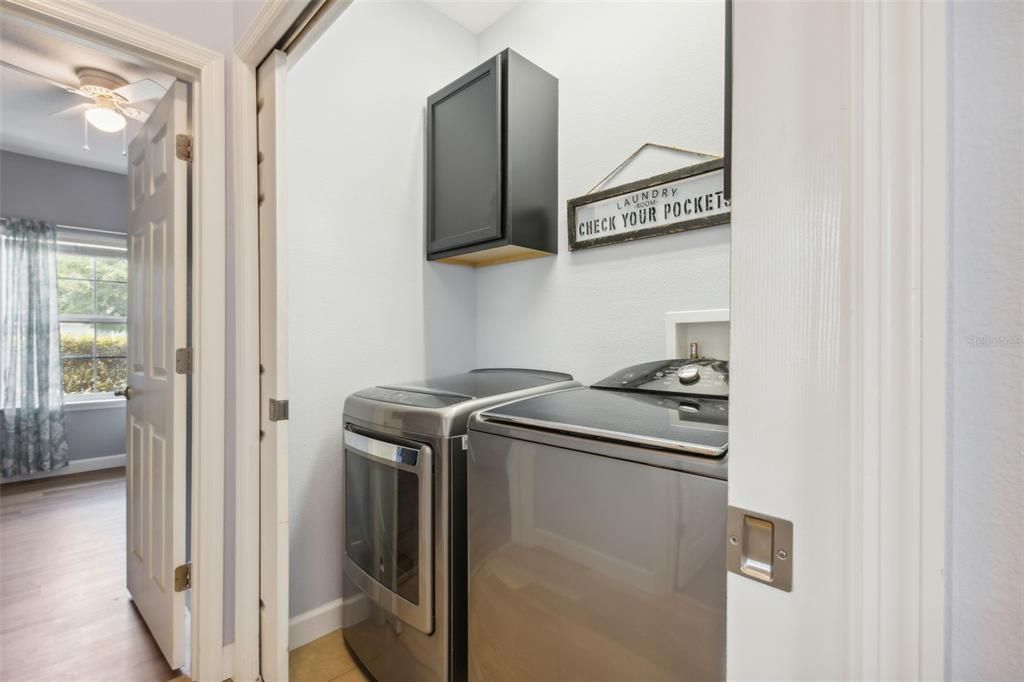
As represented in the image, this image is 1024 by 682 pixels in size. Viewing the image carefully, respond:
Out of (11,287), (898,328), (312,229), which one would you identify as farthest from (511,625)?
(11,287)

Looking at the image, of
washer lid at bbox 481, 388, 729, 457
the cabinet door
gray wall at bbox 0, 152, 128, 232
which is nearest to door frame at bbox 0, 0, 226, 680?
the cabinet door

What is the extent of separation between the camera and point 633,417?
1021 mm

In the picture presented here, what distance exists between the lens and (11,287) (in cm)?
376

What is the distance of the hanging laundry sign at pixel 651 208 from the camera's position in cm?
151

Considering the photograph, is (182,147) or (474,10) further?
(474,10)

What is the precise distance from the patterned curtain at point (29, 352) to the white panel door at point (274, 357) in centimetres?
389

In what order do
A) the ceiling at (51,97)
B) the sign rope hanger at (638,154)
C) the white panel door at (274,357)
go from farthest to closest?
1. the ceiling at (51,97)
2. the sign rope hanger at (638,154)
3. the white panel door at (274,357)

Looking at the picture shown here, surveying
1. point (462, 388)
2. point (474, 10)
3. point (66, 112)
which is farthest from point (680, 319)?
point (66, 112)

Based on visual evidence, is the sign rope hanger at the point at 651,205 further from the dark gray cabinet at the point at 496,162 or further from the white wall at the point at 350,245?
the white wall at the point at 350,245

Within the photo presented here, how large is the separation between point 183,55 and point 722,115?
1.72 m

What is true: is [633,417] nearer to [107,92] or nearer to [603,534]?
[603,534]

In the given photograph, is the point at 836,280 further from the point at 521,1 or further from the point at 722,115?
the point at 521,1

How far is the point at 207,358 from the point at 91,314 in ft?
13.2

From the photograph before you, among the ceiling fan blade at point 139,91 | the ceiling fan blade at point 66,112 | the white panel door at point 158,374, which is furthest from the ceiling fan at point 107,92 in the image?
the white panel door at point 158,374
